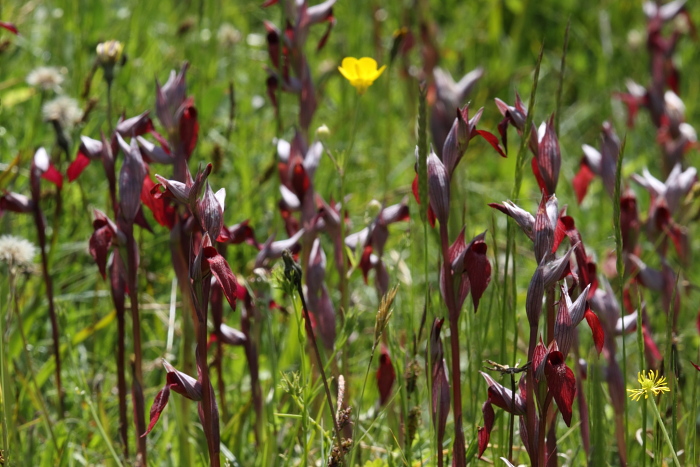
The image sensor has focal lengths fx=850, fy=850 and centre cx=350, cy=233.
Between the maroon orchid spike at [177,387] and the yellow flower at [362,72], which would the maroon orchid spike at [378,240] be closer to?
the yellow flower at [362,72]

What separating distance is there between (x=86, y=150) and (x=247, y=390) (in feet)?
2.39

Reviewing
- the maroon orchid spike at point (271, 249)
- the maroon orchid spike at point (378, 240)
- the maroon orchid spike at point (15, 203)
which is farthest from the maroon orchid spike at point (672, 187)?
the maroon orchid spike at point (15, 203)

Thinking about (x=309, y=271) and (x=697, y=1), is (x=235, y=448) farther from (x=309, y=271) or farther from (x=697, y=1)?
(x=697, y=1)

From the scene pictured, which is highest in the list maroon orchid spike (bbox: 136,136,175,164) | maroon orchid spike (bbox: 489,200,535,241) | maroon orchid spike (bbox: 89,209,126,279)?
maroon orchid spike (bbox: 489,200,535,241)

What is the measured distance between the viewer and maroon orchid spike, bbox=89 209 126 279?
136 centimetres

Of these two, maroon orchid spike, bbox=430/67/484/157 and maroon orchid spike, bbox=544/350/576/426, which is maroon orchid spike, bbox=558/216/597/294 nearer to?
maroon orchid spike, bbox=544/350/576/426

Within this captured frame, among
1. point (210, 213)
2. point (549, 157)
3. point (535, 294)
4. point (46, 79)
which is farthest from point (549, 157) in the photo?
point (46, 79)

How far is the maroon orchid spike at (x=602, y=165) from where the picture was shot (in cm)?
183

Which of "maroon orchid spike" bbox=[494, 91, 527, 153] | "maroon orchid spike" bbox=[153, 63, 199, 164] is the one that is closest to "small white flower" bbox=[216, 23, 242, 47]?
"maroon orchid spike" bbox=[153, 63, 199, 164]

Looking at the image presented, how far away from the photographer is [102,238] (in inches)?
53.7

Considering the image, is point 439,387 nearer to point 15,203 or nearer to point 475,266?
point 475,266

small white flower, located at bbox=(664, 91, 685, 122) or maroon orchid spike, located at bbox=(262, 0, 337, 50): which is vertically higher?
maroon orchid spike, located at bbox=(262, 0, 337, 50)

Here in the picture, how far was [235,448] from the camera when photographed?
153 cm

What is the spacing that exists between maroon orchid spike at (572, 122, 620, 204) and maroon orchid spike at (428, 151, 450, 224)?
77 cm
